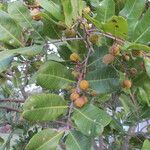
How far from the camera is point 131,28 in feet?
2.98

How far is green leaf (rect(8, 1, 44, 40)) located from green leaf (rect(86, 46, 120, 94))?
0.61 feet

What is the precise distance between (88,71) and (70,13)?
0.21 metres

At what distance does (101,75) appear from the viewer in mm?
997

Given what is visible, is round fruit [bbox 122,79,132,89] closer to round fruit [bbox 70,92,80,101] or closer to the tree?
the tree

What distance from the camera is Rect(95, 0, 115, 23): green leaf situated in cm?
92

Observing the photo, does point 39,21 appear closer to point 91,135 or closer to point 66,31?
point 66,31

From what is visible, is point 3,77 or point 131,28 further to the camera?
point 3,77

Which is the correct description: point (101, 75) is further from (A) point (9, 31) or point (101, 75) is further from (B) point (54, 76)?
(A) point (9, 31)

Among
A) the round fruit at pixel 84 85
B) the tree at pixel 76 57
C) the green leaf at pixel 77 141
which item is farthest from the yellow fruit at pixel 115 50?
the green leaf at pixel 77 141

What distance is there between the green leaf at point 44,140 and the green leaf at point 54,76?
0.12 m

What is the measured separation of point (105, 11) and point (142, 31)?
0.33ft

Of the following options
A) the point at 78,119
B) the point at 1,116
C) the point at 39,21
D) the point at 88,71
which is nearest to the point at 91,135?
the point at 78,119

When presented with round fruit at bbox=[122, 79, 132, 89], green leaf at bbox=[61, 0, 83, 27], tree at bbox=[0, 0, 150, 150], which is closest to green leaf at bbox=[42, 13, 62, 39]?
tree at bbox=[0, 0, 150, 150]

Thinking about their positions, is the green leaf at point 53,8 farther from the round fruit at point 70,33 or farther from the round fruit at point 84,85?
the round fruit at point 84,85
